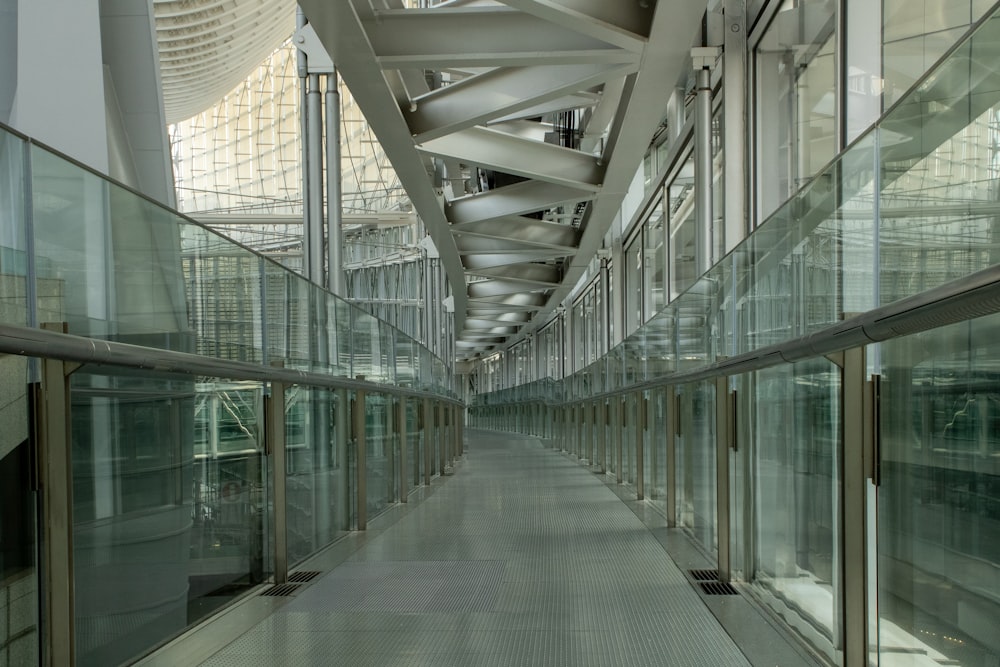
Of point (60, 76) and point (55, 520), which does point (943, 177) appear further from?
point (60, 76)

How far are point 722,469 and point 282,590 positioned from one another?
2.91 m

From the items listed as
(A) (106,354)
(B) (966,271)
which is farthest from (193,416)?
(B) (966,271)

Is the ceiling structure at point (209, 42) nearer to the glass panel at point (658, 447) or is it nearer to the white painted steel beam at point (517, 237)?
the white painted steel beam at point (517, 237)

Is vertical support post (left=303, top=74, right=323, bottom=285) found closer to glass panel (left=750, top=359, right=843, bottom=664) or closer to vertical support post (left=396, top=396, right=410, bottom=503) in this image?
vertical support post (left=396, top=396, right=410, bottom=503)

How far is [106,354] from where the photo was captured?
12.2 feet

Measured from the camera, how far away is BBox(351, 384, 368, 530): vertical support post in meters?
9.02

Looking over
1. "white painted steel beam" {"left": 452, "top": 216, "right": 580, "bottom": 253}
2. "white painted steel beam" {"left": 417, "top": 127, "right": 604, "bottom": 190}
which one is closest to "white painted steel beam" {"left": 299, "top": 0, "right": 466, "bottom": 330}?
"white painted steel beam" {"left": 417, "top": 127, "right": 604, "bottom": 190}

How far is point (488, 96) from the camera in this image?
10.4m

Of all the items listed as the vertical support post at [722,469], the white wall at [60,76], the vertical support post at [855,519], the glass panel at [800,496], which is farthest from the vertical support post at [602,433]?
the vertical support post at [855,519]

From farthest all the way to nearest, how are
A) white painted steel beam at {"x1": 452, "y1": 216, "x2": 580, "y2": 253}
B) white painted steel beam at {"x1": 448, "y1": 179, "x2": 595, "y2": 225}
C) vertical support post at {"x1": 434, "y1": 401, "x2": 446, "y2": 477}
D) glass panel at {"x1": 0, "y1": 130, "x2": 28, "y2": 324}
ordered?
white painted steel beam at {"x1": 452, "y1": 216, "x2": 580, "y2": 253} < vertical support post at {"x1": 434, "y1": 401, "x2": 446, "y2": 477} < white painted steel beam at {"x1": 448, "y1": 179, "x2": 595, "y2": 225} < glass panel at {"x1": 0, "y1": 130, "x2": 28, "y2": 324}

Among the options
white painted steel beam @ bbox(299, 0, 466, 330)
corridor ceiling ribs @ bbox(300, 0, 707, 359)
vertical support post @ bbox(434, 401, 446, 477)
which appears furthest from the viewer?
vertical support post @ bbox(434, 401, 446, 477)

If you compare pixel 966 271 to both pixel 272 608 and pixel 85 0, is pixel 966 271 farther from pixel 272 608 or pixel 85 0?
pixel 85 0

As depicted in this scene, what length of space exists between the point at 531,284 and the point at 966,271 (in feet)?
76.5

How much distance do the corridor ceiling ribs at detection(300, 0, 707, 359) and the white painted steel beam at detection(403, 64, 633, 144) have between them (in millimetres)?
14
